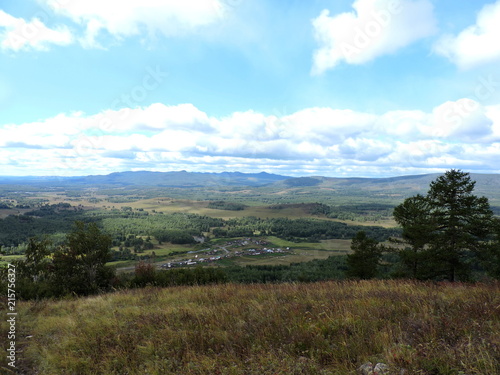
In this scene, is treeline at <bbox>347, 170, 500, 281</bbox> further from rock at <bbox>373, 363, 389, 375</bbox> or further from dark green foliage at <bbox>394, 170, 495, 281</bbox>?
rock at <bbox>373, 363, 389, 375</bbox>

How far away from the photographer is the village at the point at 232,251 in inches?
3848

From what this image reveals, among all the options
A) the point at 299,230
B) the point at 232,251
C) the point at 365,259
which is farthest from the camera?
the point at 299,230

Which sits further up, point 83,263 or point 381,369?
point 381,369

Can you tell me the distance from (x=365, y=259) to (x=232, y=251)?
8942 cm

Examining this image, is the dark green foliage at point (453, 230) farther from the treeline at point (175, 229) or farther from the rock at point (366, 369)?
the treeline at point (175, 229)

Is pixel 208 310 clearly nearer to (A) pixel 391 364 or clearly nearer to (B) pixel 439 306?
(A) pixel 391 364

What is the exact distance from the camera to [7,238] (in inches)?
4766

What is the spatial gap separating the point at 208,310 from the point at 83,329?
3.39m

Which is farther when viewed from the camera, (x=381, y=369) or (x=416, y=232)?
(x=416, y=232)

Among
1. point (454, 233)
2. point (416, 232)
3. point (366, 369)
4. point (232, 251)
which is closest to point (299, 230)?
point (232, 251)

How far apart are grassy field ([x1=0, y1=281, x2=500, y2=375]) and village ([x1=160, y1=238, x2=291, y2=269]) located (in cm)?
8762

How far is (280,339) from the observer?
5035 millimetres

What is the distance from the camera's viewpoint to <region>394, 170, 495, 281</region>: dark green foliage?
20797 millimetres

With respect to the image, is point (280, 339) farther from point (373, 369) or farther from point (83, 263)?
point (83, 263)
